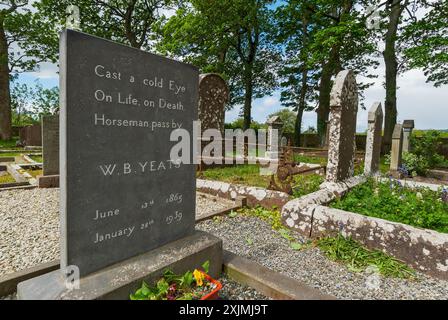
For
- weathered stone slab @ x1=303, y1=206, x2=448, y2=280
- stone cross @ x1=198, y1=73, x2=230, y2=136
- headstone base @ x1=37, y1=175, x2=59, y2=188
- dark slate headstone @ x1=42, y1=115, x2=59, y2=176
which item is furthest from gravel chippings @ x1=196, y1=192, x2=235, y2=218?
dark slate headstone @ x1=42, y1=115, x2=59, y2=176

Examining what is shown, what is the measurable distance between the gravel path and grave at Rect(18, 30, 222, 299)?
1.42 m

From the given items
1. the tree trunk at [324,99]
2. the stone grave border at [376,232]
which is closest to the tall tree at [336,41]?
the tree trunk at [324,99]

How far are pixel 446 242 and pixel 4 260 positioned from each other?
4.87 m

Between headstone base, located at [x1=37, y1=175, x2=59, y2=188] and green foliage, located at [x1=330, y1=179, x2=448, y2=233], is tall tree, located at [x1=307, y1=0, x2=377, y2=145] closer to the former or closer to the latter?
green foliage, located at [x1=330, y1=179, x2=448, y2=233]

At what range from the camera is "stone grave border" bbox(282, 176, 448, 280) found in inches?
110

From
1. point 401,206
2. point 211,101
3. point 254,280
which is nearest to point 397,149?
point 401,206

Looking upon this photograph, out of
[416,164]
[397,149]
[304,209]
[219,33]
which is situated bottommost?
[304,209]

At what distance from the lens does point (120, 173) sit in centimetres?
208

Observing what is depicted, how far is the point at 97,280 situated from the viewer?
1.87 meters

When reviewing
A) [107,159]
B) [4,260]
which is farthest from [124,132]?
[4,260]

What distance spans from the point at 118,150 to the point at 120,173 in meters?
0.19

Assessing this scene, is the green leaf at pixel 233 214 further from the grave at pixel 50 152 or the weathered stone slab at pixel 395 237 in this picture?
the grave at pixel 50 152

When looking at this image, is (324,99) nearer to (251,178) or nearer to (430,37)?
(430,37)

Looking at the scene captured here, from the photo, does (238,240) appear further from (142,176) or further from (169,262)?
(142,176)
